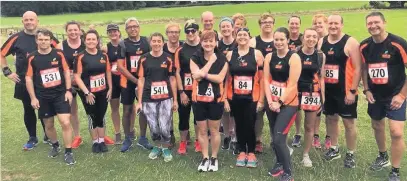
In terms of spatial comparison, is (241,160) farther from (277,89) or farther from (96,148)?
(96,148)

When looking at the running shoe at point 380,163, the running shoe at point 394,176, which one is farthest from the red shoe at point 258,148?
the running shoe at point 394,176

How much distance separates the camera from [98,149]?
20.6 ft

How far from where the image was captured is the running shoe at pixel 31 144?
6508 mm

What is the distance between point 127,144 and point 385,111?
12.9ft

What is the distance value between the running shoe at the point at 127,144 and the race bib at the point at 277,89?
105 inches

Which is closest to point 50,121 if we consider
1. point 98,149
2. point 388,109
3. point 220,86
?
point 98,149

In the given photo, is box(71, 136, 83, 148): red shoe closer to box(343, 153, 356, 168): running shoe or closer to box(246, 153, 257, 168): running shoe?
box(246, 153, 257, 168): running shoe

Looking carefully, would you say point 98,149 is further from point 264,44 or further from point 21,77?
point 264,44

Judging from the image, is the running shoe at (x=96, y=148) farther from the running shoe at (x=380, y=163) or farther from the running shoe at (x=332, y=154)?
the running shoe at (x=380, y=163)

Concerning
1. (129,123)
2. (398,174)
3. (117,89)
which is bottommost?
(398,174)

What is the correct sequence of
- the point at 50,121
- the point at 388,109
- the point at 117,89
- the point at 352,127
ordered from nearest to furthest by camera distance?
the point at 388,109 < the point at 352,127 < the point at 50,121 < the point at 117,89

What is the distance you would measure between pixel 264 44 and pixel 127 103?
240 centimetres

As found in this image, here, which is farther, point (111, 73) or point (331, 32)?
point (111, 73)

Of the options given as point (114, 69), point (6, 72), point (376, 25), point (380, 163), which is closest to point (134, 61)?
point (114, 69)
